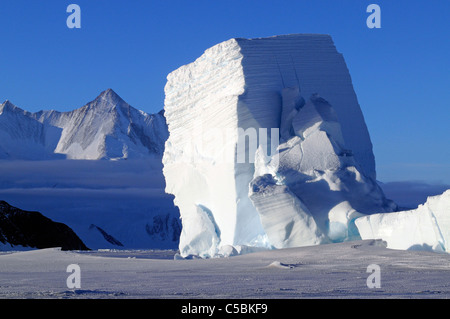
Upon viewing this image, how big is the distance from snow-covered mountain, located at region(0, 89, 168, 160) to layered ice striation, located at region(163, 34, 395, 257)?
133m

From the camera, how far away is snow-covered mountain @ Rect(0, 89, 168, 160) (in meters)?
157

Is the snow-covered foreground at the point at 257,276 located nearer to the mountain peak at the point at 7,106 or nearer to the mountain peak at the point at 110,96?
the mountain peak at the point at 7,106

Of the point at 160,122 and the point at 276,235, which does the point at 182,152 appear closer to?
the point at 276,235

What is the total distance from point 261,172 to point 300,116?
2159 mm

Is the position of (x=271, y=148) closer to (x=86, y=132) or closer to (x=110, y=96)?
(x=86, y=132)

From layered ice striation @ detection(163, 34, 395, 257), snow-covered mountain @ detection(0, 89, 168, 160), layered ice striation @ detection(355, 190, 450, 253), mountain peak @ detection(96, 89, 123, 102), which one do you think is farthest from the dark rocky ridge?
mountain peak @ detection(96, 89, 123, 102)

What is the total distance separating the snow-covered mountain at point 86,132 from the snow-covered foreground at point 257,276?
139596 millimetres

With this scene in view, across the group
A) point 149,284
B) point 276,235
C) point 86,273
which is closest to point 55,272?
point 86,273

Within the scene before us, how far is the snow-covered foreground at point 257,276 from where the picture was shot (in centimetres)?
1004

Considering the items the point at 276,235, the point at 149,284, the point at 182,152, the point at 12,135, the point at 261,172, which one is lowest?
the point at 149,284

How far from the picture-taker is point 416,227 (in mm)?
16500

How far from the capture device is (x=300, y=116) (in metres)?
20.6

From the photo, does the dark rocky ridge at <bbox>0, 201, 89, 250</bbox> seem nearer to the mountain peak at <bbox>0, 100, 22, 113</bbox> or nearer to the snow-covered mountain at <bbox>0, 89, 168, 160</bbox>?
the snow-covered mountain at <bbox>0, 89, 168, 160</bbox>

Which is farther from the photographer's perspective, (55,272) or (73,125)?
(73,125)
